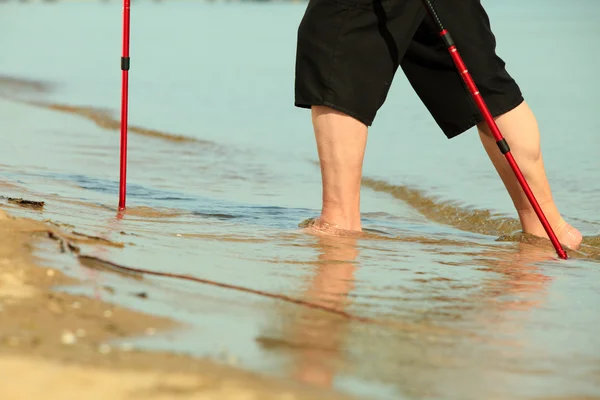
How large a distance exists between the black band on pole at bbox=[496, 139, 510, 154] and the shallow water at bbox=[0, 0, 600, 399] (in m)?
0.39

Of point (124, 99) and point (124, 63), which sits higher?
point (124, 63)

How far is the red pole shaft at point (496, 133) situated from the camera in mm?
3801

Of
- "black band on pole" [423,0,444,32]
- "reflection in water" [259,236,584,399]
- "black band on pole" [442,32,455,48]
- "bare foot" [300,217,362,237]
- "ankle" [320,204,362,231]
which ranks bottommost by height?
"reflection in water" [259,236,584,399]

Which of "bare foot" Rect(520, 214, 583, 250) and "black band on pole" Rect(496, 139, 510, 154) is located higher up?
"black band on pole" Rect(496, 139, 510, 154)

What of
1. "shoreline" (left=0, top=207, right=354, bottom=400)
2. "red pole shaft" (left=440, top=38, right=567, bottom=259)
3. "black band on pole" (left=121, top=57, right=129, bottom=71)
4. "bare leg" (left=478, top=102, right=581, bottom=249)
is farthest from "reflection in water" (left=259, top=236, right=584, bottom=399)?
"black band on pole" (left=121, top=57, right=129, bottom=71)

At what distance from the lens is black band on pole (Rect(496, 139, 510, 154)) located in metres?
3.88

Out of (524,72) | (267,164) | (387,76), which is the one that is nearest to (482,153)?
(267,164)

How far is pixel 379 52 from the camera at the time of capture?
3818mm

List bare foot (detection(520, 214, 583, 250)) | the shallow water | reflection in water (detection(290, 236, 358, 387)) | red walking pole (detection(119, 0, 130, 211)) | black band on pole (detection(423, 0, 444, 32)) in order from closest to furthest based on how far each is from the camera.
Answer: reflection in water (detection(290, 236, 358, 387)), the shallow water, black band on pole (detection(423, 0, 444, 32)), bare foot (detection(520, 214, 583, 250)), red walking pole (detection(119, 0, 130, 211))

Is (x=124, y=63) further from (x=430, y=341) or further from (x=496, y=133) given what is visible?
(x=430, y=341)

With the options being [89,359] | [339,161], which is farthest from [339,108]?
[89,359]

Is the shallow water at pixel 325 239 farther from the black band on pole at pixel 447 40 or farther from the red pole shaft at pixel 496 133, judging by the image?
the black band on pole at pixel 447 40

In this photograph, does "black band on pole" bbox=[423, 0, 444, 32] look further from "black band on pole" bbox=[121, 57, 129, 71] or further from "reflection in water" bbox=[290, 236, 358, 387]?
"black band on pole" bbox=[121, 57, 129, 71]

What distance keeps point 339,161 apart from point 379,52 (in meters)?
0.42
